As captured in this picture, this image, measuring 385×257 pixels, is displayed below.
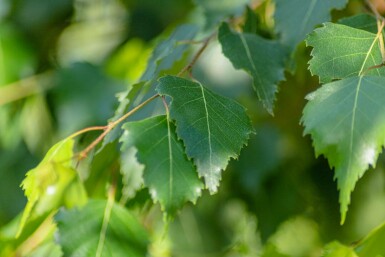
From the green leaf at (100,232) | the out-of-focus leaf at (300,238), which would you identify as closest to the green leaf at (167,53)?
the green leaf at (100,232)

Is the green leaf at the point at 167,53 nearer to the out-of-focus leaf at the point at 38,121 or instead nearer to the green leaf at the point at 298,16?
the green leaf at the point at 298,16

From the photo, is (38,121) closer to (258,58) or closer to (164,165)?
(258,58)

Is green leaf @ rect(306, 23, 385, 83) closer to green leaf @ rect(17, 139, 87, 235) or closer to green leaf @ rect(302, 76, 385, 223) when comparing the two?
green leaf @ rect(302, 76, 385, 223)

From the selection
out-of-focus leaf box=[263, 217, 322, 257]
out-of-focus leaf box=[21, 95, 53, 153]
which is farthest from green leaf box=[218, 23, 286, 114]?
out-of-focus leaf box=[21, 95, 53, 153]

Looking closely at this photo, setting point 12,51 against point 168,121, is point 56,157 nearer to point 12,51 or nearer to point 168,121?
point 168,121

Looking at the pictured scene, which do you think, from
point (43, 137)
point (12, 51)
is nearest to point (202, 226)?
point (43, 137)

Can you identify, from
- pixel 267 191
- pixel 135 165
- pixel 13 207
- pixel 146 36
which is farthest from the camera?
pixel 146 36
